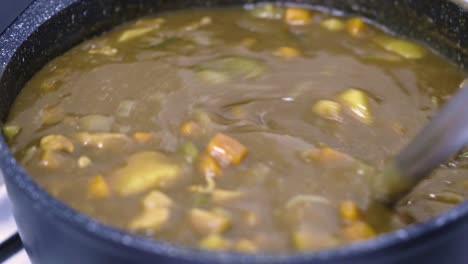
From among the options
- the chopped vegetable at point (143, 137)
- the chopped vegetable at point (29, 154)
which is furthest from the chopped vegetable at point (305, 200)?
the chopped vegetable at point (29, 154)

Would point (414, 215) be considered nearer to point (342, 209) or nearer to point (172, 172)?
point (342, 209)

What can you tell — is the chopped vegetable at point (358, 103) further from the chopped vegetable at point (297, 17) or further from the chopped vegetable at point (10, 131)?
the chopped vegetable at point (10, 131)

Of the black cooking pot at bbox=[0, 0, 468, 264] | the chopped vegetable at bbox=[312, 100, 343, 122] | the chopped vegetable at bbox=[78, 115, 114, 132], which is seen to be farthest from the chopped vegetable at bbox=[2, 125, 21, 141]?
the chopped vegetable at bbox=[312, 100, 343, 122]

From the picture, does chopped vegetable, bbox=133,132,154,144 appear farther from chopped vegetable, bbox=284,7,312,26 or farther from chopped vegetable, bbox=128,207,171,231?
chopped vegetable, bbox=284,7,312,26

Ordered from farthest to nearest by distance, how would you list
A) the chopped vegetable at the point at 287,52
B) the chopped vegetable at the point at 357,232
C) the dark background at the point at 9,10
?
the chopped vegetable at the point at 287,52 < the dark background at the point at 9,10 < the chopped vegetable at the point at 357,232

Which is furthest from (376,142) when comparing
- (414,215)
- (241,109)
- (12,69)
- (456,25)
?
(12,69)

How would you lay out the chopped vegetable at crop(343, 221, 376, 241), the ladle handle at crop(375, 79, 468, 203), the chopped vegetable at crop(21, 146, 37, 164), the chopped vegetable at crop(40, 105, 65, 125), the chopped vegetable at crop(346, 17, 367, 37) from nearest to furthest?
the ladle handle at crop(375, 79, 468, 203), the chopped vegetable at crop(343, 221, 376, 241), the chopped vegetable at crop(21, 146, 37, 164), the chopped vegetable at crop(40, 105, 65, 125), the chopped vegetable at crop(346, 17, 367, 37)
